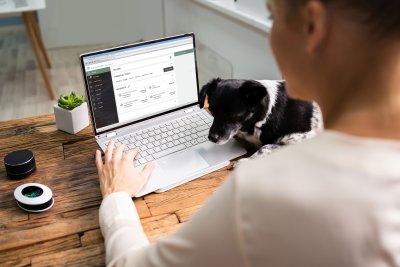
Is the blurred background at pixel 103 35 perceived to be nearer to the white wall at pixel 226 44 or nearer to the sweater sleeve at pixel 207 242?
the white wall at pixel 226 44

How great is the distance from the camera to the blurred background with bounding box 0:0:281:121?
1803 millimetres

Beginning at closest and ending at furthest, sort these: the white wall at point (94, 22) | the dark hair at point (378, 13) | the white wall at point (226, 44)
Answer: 1. the dark hair at point (378, 13)
2. the white wall at point (226, 44)
3. the white wall at point (94, 22)

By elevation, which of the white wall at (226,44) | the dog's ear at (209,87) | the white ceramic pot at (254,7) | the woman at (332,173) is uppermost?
the woman at (332,173)

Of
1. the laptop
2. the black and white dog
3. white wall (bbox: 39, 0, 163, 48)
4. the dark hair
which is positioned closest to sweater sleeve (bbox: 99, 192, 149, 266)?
the laptop

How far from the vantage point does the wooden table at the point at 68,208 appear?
795 millimetres

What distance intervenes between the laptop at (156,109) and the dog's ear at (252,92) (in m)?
0.15

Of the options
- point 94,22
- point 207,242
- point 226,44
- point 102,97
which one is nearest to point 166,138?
point 102,97

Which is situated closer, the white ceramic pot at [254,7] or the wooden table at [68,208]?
the wooden table at [68,208]

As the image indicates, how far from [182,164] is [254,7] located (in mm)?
990

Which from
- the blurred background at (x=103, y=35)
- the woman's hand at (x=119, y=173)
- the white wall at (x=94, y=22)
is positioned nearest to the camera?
the woman's hand at (x=119, y=173)

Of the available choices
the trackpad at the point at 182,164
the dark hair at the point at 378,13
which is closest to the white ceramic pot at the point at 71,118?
the trackpad at the point at 182,164

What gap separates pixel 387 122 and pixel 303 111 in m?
0.69

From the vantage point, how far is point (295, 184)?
1.41ft

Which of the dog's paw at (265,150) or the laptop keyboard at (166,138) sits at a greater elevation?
the laptop keyboard at (166,138)
